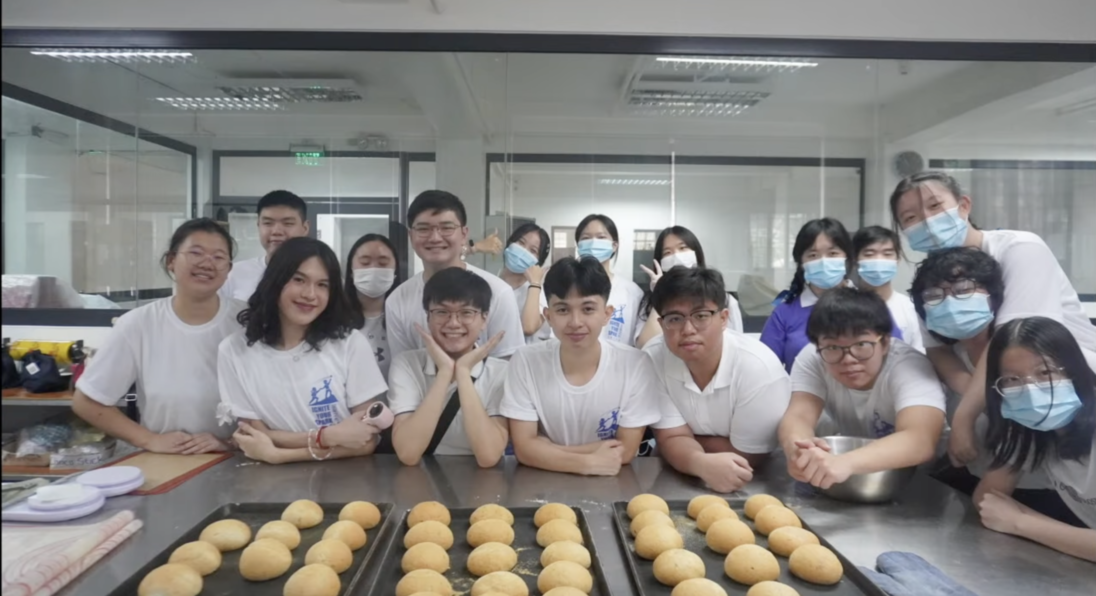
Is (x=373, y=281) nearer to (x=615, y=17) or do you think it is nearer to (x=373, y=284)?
(x=373, y=284)

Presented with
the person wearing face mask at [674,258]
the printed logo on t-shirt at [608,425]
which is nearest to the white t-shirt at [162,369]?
the printed logo on t-shirt at [608,425]

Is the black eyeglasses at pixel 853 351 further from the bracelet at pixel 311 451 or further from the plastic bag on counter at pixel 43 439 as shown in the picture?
the plastic bag on counter at pixel 43 439

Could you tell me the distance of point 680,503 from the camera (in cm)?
146

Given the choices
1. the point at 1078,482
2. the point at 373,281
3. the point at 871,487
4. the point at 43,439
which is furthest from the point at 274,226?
the point at 1078,482

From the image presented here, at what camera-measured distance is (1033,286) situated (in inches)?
65.0

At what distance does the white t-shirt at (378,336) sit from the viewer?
7.70 ft

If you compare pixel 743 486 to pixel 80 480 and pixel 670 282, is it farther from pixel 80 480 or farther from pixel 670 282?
pixel 80 480

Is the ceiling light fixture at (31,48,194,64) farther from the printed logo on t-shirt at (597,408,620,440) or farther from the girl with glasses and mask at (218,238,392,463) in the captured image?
the printed logo on t-shirt at (597,408,620,440)

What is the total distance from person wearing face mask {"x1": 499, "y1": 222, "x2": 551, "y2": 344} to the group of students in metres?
0.83

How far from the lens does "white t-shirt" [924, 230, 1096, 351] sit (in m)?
1.64

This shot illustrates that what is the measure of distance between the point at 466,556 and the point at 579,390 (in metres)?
0.61

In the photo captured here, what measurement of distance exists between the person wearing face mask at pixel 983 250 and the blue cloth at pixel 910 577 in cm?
56

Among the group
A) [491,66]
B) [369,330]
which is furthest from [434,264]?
[491,66]

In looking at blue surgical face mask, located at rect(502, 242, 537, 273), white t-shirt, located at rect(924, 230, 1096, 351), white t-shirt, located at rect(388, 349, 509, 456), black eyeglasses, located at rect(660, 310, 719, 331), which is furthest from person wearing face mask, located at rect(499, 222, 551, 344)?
white t-shirt, located at rect(924, 230, 1096, 351)
